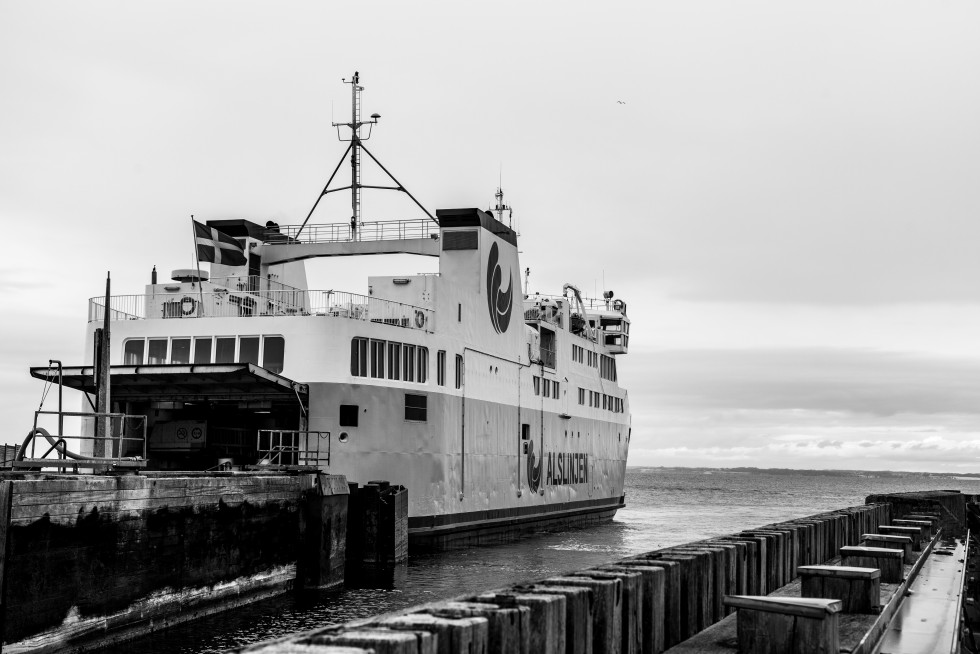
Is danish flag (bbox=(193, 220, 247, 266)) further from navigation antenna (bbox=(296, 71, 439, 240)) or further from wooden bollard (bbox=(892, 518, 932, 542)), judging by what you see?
wooden bollard (bbox=(892, 518, 932, 542))

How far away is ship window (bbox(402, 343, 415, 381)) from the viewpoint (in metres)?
30.2

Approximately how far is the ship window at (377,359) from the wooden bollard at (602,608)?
2083cm

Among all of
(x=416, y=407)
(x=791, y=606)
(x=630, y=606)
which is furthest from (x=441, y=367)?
(x=791, y=606)

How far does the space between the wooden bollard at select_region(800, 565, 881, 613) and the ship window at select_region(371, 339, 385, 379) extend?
19.9 metres

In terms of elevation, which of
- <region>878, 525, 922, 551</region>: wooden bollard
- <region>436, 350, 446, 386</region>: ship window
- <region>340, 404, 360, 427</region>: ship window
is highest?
<region>436, 350, 446, 386</region>: ship window

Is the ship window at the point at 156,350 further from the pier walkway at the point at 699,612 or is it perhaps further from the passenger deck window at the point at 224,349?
the pier walkway at the point at 699,612

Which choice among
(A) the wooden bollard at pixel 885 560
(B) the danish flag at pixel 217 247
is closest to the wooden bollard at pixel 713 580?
(A) the wooden bollard at pixel 885 560

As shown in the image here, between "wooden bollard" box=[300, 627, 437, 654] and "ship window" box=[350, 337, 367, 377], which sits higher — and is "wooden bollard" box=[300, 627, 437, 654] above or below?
below

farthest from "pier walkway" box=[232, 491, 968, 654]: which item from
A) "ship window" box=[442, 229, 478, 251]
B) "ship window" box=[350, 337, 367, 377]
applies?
"ship window" box=[442, 229, 478, 251]

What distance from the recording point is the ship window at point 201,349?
94.6 feet

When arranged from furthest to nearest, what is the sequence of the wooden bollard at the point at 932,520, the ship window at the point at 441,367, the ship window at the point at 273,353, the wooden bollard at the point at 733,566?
the ship window at the point at 441,367
the ship window at the point at 273,353
the wooden bollard at the point at 932,520
the wooden bollard at the point at 733,566

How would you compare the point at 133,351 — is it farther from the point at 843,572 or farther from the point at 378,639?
the point at 378,639

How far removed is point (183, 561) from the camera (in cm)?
1848

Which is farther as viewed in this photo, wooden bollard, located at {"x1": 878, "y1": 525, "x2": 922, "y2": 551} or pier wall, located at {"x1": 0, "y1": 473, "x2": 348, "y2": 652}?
wooden bollard, located at {"x1": 878, "y1": 525, "x2": 922, "y2": 551}
